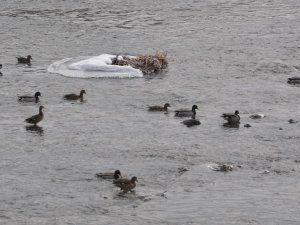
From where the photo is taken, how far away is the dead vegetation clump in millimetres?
38125

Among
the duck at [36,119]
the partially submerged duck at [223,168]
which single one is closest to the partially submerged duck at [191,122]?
the partially submerged duck at [223,168]

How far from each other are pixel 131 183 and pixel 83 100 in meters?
10.2

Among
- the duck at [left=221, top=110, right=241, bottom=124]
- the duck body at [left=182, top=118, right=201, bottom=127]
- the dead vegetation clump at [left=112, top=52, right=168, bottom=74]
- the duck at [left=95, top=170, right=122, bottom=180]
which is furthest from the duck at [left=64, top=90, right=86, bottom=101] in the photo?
the duck at [left=95, top=170, right=122, bottom=180]

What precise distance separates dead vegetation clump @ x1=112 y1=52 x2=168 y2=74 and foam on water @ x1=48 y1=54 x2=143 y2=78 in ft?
1.74

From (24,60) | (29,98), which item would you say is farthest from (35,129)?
(24,60)

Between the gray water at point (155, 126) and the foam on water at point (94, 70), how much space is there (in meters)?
0.74

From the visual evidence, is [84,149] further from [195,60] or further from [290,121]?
[195,60]

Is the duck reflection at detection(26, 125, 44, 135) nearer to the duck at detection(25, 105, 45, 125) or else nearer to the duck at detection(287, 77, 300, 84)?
the duck at detection(25, 105, 45, 125)

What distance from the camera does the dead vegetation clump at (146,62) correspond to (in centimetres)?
3812

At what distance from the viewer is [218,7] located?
53688mm

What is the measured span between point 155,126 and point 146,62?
9105 millimetres

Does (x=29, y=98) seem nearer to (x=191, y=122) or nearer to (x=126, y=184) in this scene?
(x=191, y=122)

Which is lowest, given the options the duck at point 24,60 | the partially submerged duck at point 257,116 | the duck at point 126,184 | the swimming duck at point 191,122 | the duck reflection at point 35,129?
the duck at point 126,184

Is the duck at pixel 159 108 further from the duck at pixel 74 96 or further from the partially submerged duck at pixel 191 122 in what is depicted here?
the duck at pixel 74 96
